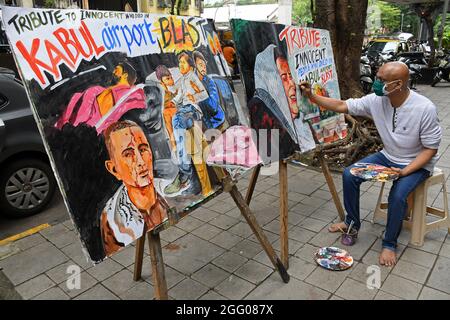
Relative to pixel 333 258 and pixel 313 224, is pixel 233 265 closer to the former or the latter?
pixel 333 258

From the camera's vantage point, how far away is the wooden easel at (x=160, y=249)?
195 cm

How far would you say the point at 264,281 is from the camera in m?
2.69

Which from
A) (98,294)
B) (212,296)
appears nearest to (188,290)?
(212,296)

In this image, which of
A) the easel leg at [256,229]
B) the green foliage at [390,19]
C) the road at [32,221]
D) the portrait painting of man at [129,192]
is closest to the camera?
the portrait painting of man at [129,192]

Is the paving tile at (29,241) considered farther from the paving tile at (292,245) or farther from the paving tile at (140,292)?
the paving tile at (292,245)

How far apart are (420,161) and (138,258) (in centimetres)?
222

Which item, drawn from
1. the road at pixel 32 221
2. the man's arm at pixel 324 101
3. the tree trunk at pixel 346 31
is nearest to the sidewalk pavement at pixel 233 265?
the road at pixel 32 221

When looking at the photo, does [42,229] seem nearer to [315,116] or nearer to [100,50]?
[100,50]

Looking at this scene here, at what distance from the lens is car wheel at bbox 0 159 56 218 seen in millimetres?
3854

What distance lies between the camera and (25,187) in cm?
397

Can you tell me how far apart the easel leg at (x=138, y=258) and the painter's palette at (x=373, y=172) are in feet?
5.60

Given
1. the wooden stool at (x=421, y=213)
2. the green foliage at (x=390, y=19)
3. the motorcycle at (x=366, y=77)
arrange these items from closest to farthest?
the wooden stool at (x=421, y=213) < the motorcycle at (x=366, y=77) < the green foliage at (x=390, y=19)

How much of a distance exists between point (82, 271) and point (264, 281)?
4.66 feet

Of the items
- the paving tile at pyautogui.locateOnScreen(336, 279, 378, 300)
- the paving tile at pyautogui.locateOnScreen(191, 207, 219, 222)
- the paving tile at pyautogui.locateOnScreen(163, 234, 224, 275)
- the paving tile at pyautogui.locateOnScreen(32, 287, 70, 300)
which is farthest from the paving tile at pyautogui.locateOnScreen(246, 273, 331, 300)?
the paving tile at pyautogui.locateOnScreen(32, 287, 70, 300)
